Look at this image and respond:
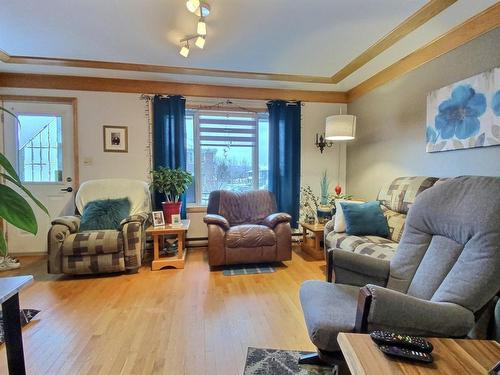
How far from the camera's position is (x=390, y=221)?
2711 mm

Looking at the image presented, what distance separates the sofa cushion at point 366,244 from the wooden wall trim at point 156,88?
2.30m

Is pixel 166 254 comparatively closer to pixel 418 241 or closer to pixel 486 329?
pixel 418 241

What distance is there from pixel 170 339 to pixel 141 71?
297cm

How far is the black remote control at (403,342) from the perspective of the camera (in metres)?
0.93

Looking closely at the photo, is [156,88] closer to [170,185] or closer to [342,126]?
[170,185]

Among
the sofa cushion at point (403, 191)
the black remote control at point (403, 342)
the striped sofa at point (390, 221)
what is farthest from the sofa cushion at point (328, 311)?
the sofa cushion at point (403, 191)

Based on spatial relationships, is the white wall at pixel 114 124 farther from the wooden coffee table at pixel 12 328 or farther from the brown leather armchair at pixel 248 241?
the wooden coffee table at pixel 12 328

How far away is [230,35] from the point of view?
2.59 m

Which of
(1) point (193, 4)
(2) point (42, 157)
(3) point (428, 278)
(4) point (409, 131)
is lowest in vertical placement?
(3) point (428, 278)

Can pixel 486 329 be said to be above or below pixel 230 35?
below

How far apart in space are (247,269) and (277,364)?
1580 mm

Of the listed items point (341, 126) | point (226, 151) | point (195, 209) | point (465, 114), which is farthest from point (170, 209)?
point (465, 114)

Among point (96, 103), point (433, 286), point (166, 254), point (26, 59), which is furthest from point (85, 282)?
point (433, 286)

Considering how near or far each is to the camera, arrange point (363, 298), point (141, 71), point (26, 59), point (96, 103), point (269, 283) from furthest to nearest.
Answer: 1. point (96, 103)
2. point (141, 71)
3. point (26, 59)
4. point (269, 283)
5. point (363, 298)
